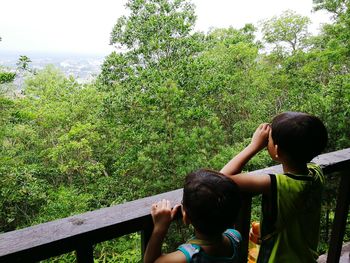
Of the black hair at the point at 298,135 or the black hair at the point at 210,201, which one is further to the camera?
the black hair at the point at 298,135

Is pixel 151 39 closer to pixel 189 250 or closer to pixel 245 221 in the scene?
pixel 245 221

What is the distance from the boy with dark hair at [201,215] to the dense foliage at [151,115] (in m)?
7.99

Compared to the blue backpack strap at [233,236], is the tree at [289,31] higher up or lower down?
higher up

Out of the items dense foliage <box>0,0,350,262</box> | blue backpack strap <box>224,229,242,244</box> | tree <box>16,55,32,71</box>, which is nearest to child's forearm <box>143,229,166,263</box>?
blue backpack strap <box>224,229,242,244</box>

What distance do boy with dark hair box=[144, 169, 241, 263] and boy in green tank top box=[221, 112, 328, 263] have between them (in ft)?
0.43

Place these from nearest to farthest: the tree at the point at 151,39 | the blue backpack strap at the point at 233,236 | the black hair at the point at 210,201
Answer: the black hair at the point at 210,201, the blue backpack strap at the point at 233,236, the tree at the point at 151,39

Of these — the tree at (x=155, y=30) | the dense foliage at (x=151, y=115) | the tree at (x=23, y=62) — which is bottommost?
the dense foliage at (x=151, y=115)

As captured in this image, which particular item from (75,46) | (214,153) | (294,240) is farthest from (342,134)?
(75,46)

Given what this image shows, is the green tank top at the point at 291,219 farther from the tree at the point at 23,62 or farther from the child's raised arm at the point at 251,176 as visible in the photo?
the tree at the point at 23,62

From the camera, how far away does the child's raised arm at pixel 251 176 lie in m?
1.01

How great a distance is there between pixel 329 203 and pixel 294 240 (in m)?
6.86

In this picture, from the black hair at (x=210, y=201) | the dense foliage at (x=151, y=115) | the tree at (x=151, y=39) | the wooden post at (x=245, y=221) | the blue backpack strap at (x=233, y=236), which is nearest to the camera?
the black hair at (x=210, y=201)

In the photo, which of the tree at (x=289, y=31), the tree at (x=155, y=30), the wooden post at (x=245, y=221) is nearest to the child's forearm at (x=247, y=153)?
the wooden post at (x=245, y=221)

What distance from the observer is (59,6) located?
54625 mm
